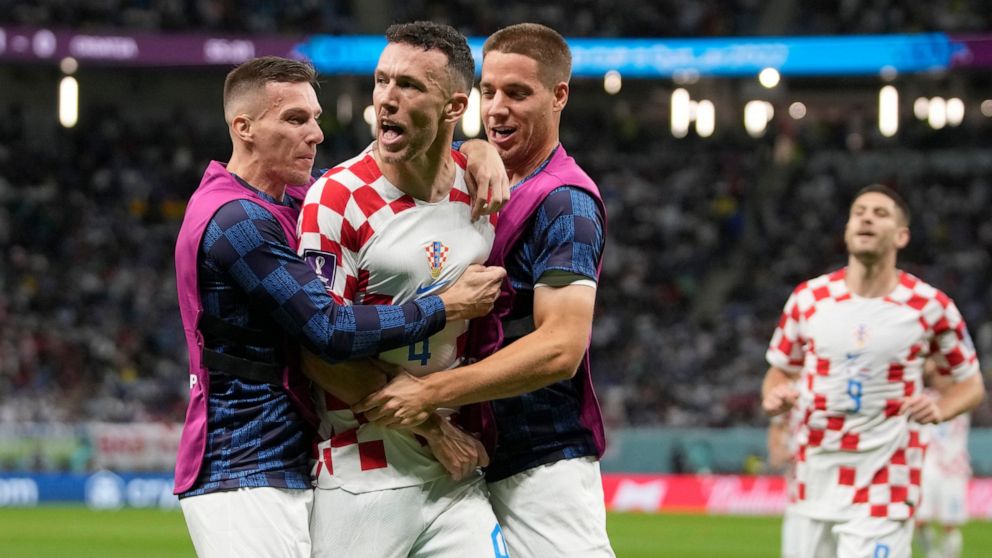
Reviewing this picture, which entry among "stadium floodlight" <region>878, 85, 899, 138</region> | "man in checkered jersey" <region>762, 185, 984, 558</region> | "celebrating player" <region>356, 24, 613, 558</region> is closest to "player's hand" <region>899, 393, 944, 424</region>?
"man in checkered jersey" <region>762, 185, 984, 558</region>

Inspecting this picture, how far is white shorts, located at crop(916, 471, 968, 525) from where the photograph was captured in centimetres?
1273

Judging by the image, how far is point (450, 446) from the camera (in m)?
4.65

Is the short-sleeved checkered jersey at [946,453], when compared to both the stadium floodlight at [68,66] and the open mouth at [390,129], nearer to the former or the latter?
the open mouth at [390,129]

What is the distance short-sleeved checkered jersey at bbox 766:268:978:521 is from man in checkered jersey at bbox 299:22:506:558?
141 inches

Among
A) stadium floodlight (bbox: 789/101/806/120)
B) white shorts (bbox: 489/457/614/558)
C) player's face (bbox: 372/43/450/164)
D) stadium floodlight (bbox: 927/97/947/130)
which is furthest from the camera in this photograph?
stadium floodlight (bbox: 789/101/806/120)

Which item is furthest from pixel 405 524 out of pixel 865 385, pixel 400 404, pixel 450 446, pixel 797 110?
pixel 797 110

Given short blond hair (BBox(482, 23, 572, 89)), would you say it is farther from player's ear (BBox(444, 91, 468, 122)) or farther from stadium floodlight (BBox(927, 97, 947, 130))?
Answer: stadium floodlight (BBox(927, 97, 947, 130))

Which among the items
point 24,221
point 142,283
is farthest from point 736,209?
point 24,221

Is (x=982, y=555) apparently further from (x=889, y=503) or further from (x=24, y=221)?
(x=24, y=221)

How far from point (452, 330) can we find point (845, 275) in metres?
4.28

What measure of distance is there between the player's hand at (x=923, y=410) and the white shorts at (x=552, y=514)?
322cm

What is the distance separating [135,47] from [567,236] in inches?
1049

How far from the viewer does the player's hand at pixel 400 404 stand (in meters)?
4.48

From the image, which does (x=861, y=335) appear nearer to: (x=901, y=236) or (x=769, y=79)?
(x=901, y=236)
